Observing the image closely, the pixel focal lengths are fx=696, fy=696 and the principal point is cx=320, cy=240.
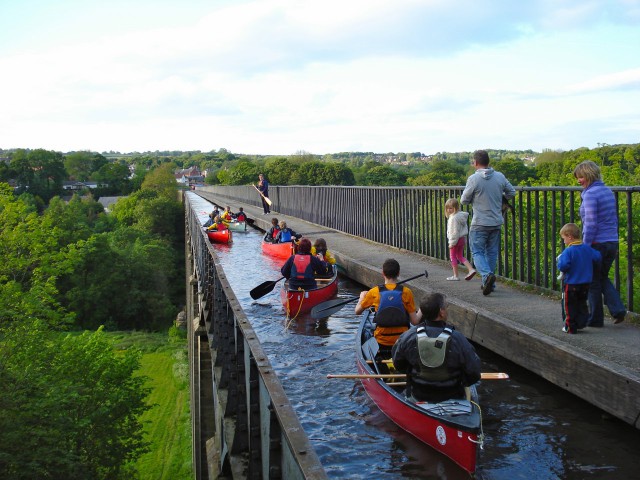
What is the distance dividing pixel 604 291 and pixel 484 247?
2.63 m

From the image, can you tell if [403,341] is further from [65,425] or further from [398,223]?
[65,425]

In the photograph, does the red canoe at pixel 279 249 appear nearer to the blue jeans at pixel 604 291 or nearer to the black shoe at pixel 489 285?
the black shoe at pixel 489 285

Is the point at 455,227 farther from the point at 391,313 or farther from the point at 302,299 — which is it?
the point at 391,313

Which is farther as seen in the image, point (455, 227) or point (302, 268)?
point (302, 268)

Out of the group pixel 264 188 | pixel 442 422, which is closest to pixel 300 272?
pixel 442 422

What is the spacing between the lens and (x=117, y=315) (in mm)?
66375

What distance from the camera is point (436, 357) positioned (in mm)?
5504

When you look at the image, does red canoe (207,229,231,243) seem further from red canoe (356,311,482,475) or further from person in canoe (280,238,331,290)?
red canoe (356,311,482,475)

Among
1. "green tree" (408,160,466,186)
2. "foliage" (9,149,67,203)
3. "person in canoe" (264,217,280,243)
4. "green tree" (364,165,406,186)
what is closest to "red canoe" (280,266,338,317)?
"person in canoe" (264,217,280,243)

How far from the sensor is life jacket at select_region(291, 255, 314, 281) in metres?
12.0

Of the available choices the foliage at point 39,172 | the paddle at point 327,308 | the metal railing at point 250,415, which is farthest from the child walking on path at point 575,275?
the foliage at point 39,172

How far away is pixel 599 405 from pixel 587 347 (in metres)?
0.70

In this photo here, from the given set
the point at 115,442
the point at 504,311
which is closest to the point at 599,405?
the point at 504,311

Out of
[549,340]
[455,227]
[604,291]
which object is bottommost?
[549,340]
